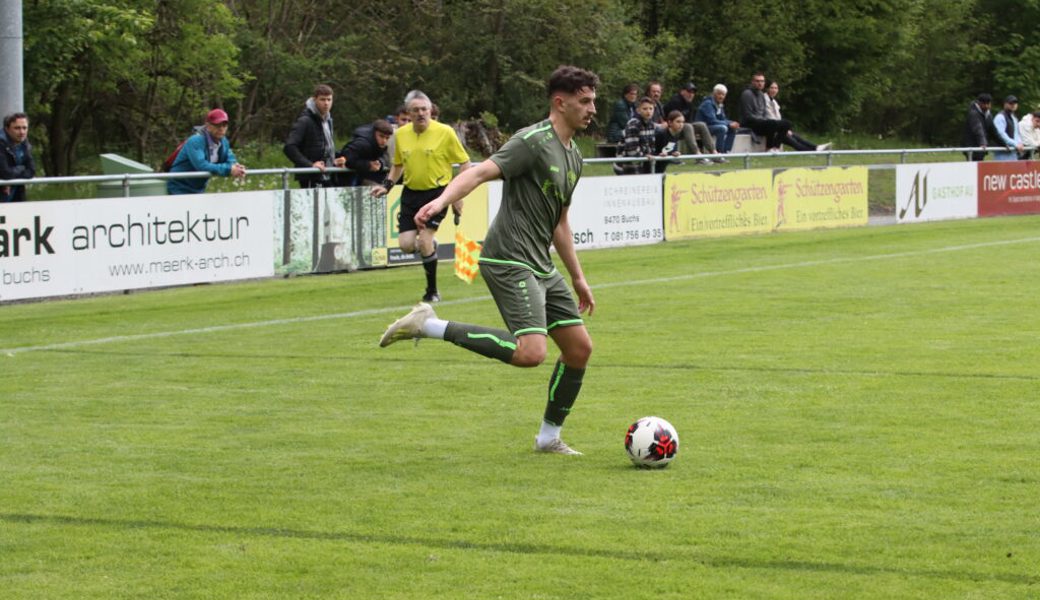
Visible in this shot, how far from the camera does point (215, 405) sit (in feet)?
34.1

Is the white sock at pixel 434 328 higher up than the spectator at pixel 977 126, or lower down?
lower down

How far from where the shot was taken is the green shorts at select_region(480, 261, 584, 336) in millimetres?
8305

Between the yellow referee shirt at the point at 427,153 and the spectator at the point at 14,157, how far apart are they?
3.76 meters

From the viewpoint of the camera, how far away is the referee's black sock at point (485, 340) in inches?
330

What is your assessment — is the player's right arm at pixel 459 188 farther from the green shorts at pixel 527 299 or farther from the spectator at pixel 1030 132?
the spectator at pixel 1030 132

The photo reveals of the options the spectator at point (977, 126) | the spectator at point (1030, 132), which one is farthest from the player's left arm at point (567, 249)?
the spectator at point (1030, 132)

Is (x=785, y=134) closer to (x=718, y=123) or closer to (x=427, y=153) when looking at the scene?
(x=718, y=123)

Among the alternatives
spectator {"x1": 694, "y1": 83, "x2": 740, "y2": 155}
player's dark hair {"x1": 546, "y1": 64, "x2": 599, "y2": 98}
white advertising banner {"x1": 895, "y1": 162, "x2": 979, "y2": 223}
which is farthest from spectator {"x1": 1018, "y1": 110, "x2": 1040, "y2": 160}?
player's dark hair {"x1": 546, "y1": 64, "x2": 599, "y2": 98}

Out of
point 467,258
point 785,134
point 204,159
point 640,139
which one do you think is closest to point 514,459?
point 204,159

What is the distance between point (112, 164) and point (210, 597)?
13.8 meters

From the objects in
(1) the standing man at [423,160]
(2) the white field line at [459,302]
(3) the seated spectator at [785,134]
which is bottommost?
(2) the white field line at [459,302]

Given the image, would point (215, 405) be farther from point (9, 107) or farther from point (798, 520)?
point (9, 107)

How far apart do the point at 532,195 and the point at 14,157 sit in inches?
385

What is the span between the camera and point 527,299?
8312 millimetres
